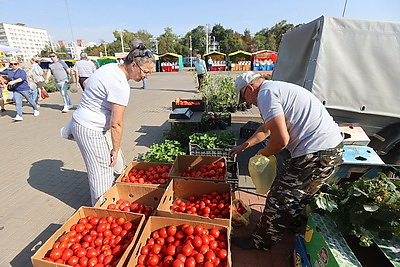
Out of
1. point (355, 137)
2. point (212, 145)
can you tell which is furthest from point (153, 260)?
point (355, 137)

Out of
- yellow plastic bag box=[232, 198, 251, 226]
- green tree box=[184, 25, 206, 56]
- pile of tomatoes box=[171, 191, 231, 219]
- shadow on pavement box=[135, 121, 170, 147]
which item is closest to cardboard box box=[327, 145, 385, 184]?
yellow plastic bag box=[232, 198, 251, 226]

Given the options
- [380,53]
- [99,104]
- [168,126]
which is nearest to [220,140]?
[99,104]

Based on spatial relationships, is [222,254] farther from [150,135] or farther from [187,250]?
[150,135]

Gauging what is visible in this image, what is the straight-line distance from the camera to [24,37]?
115750mm

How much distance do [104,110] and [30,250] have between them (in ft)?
6.64

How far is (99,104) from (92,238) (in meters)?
1.40

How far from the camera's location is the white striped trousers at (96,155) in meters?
2.49

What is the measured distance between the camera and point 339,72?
3.59 m

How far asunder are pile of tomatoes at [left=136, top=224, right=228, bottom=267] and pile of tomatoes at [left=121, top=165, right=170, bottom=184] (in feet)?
2.95

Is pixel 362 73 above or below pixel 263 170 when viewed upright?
above

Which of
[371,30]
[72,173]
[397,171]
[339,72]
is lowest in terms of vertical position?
[72,173]

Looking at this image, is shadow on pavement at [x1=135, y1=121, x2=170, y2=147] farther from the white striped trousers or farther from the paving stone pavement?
the white striped trousers

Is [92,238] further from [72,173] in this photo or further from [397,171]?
[397,171]

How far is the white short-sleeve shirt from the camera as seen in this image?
224cm
